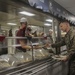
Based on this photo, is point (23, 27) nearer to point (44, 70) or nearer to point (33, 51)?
point (33, 51)

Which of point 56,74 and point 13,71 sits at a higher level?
point 13,71

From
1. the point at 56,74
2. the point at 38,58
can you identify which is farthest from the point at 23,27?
the point at 56,74

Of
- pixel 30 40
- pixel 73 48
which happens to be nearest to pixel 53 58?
pixel 73 48

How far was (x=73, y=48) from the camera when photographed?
11.0ft

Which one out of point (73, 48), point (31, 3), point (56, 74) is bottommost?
point (56, 74)

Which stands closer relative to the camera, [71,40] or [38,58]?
[38,58]

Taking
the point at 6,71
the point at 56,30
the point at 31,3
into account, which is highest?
the point at 31,3

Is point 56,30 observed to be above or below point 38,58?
above

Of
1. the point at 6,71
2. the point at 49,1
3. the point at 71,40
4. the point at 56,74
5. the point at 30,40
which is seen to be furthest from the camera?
the point at 49,1

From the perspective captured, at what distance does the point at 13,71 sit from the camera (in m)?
2.34

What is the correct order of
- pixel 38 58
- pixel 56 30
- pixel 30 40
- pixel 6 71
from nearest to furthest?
pixel 6 71
pixel 30 40
pixel 38 58
pixel 56 30

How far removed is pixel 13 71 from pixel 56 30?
9.27 feet

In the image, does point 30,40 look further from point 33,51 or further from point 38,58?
point 38,58

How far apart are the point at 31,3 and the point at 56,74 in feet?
5.81
